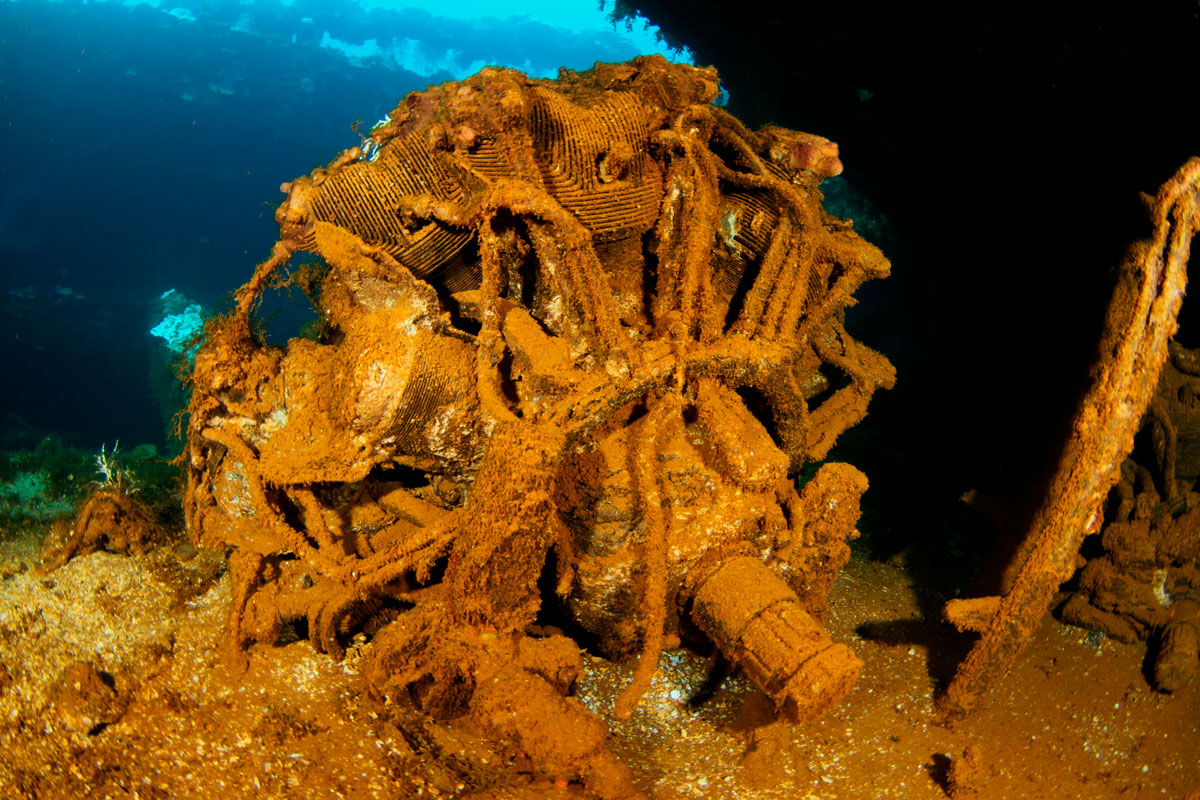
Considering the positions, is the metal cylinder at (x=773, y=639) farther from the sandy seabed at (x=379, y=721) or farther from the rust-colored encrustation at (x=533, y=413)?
the sandy seabed at (x=379, y=721)

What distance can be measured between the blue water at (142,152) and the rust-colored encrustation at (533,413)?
18.3m

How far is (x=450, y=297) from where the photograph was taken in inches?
118

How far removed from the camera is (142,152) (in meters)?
41.4

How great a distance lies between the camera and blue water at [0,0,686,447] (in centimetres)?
2320

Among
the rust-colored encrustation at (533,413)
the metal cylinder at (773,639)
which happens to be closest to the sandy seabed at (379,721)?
the rust-colored encrustation at (533,413)

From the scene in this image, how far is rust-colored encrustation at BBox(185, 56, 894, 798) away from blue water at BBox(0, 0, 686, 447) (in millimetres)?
18311

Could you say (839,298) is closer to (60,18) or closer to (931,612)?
(931,612)

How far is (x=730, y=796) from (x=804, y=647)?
770 mm

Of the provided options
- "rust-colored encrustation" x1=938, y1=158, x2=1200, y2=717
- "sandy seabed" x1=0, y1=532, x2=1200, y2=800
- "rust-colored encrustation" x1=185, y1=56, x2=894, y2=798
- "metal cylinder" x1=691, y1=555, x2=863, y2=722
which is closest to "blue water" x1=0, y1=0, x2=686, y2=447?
"sandy seabed" x1=0, y1=532, x2=1200, y2=800

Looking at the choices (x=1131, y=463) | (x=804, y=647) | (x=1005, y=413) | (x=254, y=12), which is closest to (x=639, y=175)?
(x=804, y=647)

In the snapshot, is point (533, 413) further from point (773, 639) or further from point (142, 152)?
point (142, 152)

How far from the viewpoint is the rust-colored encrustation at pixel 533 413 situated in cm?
218

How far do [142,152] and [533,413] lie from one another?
55.8 metres

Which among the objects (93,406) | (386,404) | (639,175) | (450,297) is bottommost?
(93,406)
